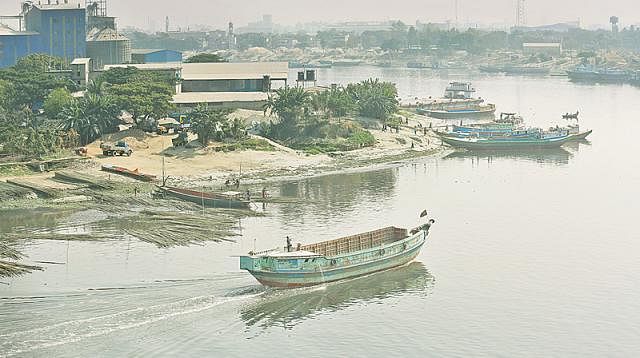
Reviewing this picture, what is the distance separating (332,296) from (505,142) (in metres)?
49.7

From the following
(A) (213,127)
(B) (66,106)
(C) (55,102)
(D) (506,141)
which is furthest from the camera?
(D) (506,141)

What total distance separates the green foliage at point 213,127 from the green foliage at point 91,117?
19.7 ft

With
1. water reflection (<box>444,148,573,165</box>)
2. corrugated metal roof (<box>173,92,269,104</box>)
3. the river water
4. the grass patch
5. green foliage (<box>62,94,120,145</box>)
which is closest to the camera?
the river water

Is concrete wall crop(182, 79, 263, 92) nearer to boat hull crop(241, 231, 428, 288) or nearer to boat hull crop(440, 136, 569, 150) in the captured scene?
boat hull crop(440, 136, 569, 150)

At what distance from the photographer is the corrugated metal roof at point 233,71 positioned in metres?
99.4

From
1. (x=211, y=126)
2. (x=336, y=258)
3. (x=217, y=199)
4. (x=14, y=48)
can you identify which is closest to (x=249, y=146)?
(x=211, y=126)

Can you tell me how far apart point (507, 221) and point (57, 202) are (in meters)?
25.5

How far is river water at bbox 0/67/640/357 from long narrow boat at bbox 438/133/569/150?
847 inches

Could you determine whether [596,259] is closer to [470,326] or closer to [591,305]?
[591,305]

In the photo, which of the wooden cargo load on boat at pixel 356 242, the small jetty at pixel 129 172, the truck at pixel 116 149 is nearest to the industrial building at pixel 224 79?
the truck at pixel 116 149

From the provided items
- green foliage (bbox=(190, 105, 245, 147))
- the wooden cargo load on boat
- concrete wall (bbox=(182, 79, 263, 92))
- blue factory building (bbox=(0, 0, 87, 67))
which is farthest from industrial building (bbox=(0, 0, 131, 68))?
the wooden cargo load on boat

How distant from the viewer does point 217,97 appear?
94250mm

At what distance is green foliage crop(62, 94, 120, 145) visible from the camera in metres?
75.8

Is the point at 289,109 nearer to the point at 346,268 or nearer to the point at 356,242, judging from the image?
the point at 356,242
